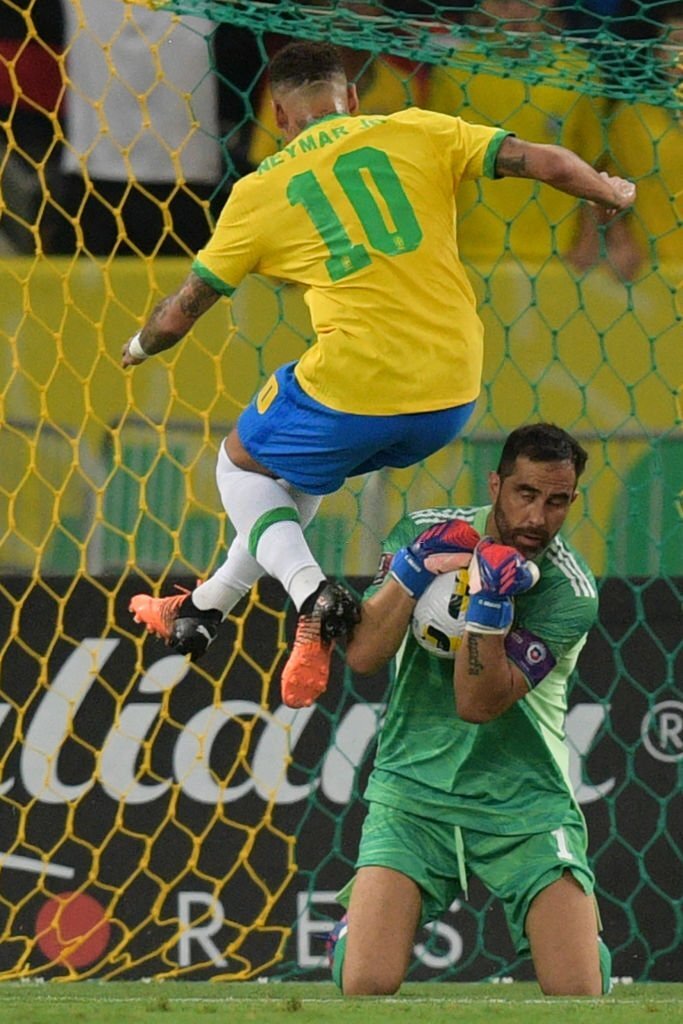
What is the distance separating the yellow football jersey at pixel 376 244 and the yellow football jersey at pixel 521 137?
1940 mm

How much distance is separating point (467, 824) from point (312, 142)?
57.8 inches

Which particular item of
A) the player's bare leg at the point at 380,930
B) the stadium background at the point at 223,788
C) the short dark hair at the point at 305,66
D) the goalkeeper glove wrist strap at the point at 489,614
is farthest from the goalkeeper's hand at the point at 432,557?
the stadium background at the point at 223,788

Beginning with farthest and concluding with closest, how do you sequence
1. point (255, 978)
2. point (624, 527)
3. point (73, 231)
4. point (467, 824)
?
1. point (73, 231)
2. point (624, 527)
3. point (255, 978)
4. point (467, 824)

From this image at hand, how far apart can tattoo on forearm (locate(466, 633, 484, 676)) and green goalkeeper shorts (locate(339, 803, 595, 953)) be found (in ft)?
1.41

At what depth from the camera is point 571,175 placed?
3.51 meters

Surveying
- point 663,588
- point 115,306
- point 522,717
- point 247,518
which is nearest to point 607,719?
point 663,588

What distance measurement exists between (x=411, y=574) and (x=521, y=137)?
2266 mm

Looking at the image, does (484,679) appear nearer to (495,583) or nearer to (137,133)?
(495,583)

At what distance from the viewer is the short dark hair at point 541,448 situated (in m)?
3.86

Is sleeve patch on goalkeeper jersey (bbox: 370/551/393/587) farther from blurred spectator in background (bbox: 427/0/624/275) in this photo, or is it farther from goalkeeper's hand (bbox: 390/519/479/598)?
blurred spectator in background (bbox: 427/0/624/275)

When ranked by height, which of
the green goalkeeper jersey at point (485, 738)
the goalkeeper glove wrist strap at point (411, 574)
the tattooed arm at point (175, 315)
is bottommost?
the green goalkeeper jersey at point (485, 738)

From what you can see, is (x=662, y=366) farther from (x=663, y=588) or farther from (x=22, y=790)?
(x=22, y=790)

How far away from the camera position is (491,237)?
18.5ft

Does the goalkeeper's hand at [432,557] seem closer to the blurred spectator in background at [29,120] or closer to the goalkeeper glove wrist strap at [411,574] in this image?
the goalkeeper glove wrist strap at [411,574]
